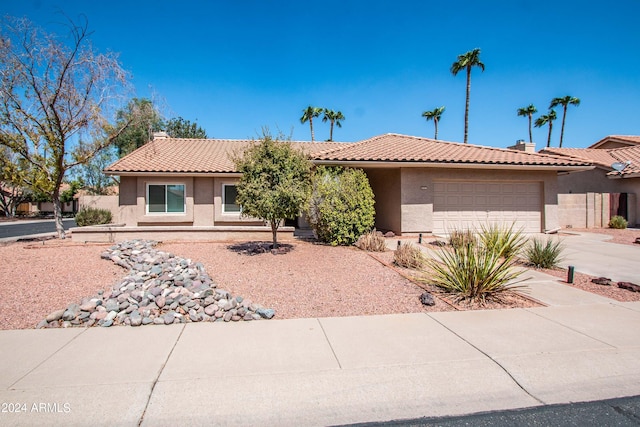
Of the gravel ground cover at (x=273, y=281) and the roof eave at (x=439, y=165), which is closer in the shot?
the gravel ground cover at (x=273, y=281)

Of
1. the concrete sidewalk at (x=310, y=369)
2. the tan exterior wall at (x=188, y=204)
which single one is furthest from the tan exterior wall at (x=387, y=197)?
the concrete sidewalk at (x=310, y=369)

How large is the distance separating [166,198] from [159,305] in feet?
44.0

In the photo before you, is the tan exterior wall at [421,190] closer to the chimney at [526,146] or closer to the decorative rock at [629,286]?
the chimney at [526,146]

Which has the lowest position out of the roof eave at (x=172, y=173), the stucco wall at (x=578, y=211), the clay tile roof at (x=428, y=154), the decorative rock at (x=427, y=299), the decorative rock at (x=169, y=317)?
the decorative rock at (x=169, y=317)

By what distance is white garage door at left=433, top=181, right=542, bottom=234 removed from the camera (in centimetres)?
1614

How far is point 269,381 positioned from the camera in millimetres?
4016

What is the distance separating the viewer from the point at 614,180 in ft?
74.1

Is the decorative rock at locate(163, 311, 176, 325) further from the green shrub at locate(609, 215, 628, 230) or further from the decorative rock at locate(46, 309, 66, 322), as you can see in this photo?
the green shrub at locate(609, 215, 628, 230)

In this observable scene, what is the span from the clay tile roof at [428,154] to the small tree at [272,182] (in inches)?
135

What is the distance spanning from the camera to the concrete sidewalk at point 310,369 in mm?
3521

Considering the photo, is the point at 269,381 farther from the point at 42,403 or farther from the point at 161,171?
the point at 161,171

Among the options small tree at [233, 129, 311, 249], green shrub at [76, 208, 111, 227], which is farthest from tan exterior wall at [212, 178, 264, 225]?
green shrub at [76, 208, 111, 227]

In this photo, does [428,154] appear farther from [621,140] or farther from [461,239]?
[621,140]

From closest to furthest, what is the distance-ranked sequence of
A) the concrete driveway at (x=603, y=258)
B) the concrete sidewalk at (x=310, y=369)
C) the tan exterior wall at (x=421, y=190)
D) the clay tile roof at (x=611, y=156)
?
the concrete sidewalk at (x=310, y=369) < the concrete driveway at (x=603, y=258) < the tan exterior wall at (x=421, y=190) < the clay tile roof at (x=611, y=156)
